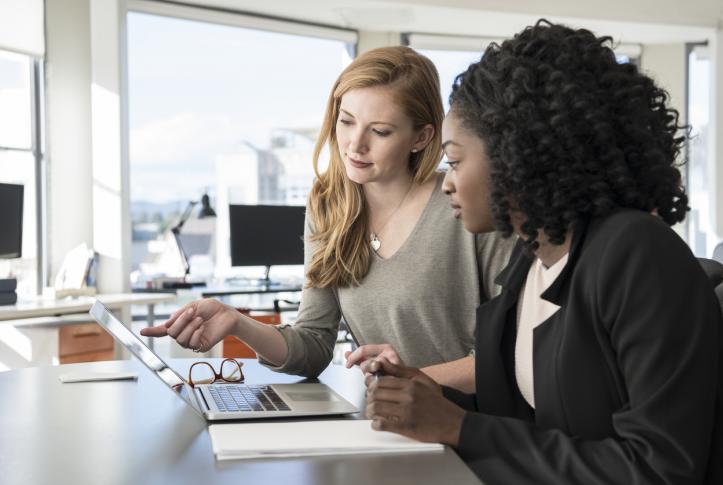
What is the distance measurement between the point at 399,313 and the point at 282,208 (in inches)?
137

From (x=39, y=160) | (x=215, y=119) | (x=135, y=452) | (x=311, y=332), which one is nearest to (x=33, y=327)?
(x=39, y=160)

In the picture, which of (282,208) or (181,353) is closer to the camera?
(181,353)

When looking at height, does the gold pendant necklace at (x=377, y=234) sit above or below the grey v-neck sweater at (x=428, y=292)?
above

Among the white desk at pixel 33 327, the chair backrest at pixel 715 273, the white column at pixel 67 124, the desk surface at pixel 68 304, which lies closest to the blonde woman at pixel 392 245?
the chair backrest at pixel 715 273

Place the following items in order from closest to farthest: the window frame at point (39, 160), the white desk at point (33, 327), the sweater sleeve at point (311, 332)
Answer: the sweater sleeve at point (311, 332)
the white desk at point (33, 327)
the window frame at point (39, 160)

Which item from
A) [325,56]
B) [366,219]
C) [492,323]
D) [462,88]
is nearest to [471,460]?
[492,323]

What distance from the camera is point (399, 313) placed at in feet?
5.93

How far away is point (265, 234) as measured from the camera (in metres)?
5.16

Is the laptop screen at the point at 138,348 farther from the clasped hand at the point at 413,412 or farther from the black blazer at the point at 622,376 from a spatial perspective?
the black blazer at the point at 622,376

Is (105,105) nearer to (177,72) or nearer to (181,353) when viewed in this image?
(177,72)

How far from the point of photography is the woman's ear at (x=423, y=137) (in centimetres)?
186

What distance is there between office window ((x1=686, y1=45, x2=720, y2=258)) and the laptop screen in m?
6.24

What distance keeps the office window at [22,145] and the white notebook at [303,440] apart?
3.90 meters

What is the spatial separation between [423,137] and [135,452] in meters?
1.04
